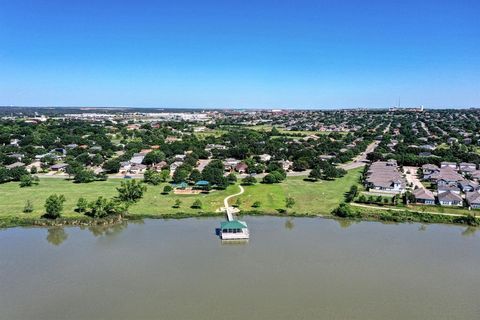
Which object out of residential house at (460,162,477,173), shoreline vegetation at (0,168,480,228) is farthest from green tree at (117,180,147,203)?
residential house at (460,162,477,173)

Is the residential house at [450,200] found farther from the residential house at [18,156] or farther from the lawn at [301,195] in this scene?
the residential house at [18,156]

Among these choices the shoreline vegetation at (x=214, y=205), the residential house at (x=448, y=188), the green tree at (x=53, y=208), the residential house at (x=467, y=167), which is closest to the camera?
the green tree at (x=53, y=208)

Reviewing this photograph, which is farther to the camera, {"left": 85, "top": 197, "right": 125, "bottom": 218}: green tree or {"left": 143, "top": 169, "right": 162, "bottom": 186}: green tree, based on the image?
{"left": 143, "top": 169, "right": 162, "bottom": 186}: green tree

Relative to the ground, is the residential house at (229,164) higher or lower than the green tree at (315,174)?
lower

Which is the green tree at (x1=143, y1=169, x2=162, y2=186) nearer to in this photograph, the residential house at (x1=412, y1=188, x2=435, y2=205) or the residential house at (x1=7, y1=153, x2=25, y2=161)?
the residential house at (x1=7, y1=153, x2=25, y2=161)

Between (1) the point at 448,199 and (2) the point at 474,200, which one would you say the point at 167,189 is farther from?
(2) the point at 474,200

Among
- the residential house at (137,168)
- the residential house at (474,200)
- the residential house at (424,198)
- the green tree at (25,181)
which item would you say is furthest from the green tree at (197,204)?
the residential house at (474,200)
